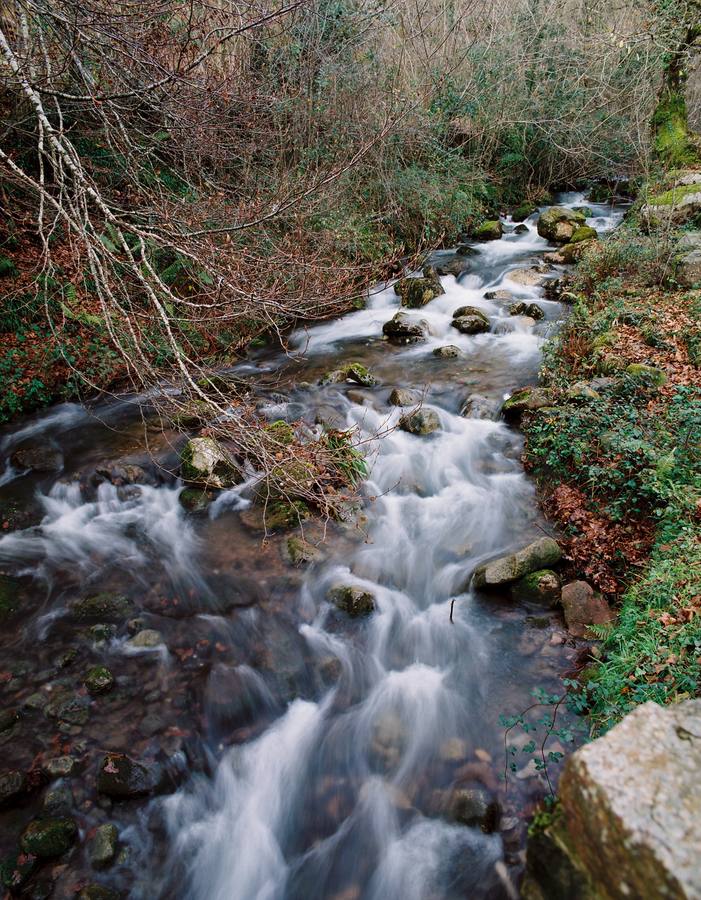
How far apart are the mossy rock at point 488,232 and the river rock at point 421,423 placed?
29.2ft

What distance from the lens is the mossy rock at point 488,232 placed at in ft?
47.0

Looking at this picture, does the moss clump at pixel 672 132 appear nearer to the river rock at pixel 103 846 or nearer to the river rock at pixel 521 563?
the river rock at pixel 521 563

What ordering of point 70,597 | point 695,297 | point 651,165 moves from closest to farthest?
point 70,597 → point 695,297 → point 651,165

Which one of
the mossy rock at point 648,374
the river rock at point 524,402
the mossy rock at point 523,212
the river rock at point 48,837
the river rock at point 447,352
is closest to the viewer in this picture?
the river rock at point 48,837

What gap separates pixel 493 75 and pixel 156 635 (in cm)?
1508

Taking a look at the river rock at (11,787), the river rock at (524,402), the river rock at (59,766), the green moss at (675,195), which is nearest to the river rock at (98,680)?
the river rock at (59,766)

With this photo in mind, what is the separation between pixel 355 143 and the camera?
37.5 feet

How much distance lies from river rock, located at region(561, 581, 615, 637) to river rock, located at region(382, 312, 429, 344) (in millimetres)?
6397

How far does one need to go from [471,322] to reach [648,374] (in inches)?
184

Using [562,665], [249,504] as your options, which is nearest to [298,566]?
[249,504]

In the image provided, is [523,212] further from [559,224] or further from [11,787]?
[11,787]

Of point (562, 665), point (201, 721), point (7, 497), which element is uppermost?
point (7, 497)

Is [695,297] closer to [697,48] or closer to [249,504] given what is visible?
[249,504]

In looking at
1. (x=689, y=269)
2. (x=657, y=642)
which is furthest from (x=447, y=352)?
(x=657, y=642)
